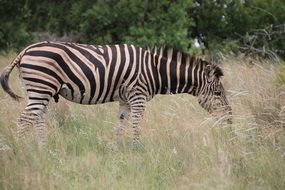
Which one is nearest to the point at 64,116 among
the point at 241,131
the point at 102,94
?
the point at 102,94

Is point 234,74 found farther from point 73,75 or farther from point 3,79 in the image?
point 3,79

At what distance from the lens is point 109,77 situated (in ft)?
26.1

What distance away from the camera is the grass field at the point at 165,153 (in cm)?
529

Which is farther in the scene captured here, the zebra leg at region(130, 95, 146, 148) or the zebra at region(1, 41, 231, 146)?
the zebra leg at region(130, 95, 146, 148)

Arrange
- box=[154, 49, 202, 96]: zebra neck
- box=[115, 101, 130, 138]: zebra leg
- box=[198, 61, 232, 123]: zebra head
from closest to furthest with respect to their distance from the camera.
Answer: box=[115, 101, 130, 138]: zebra leg → box=[154, 49, 202, 96]: zebra neck → box=[198, 61, 232, 123]: zebra head

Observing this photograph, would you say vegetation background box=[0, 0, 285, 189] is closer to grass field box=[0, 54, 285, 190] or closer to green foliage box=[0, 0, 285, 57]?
grass field box=[0, 54, 285, 190]

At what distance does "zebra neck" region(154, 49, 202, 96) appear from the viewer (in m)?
8.24

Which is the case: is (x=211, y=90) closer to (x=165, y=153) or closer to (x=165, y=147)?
(x=165, y=147)

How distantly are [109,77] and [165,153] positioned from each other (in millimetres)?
1823

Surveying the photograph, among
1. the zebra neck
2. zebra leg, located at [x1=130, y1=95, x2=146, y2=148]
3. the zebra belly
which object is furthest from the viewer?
the zebra neck

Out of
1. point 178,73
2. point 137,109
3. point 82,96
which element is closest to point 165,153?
point 137,109

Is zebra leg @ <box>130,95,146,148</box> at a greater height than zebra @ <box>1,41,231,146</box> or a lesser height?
lesser

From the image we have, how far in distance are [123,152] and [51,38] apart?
15150 mm

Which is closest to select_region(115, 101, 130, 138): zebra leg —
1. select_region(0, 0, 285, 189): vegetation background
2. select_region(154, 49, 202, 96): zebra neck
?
select_region(0, 0, 285, 189): vegetation background
